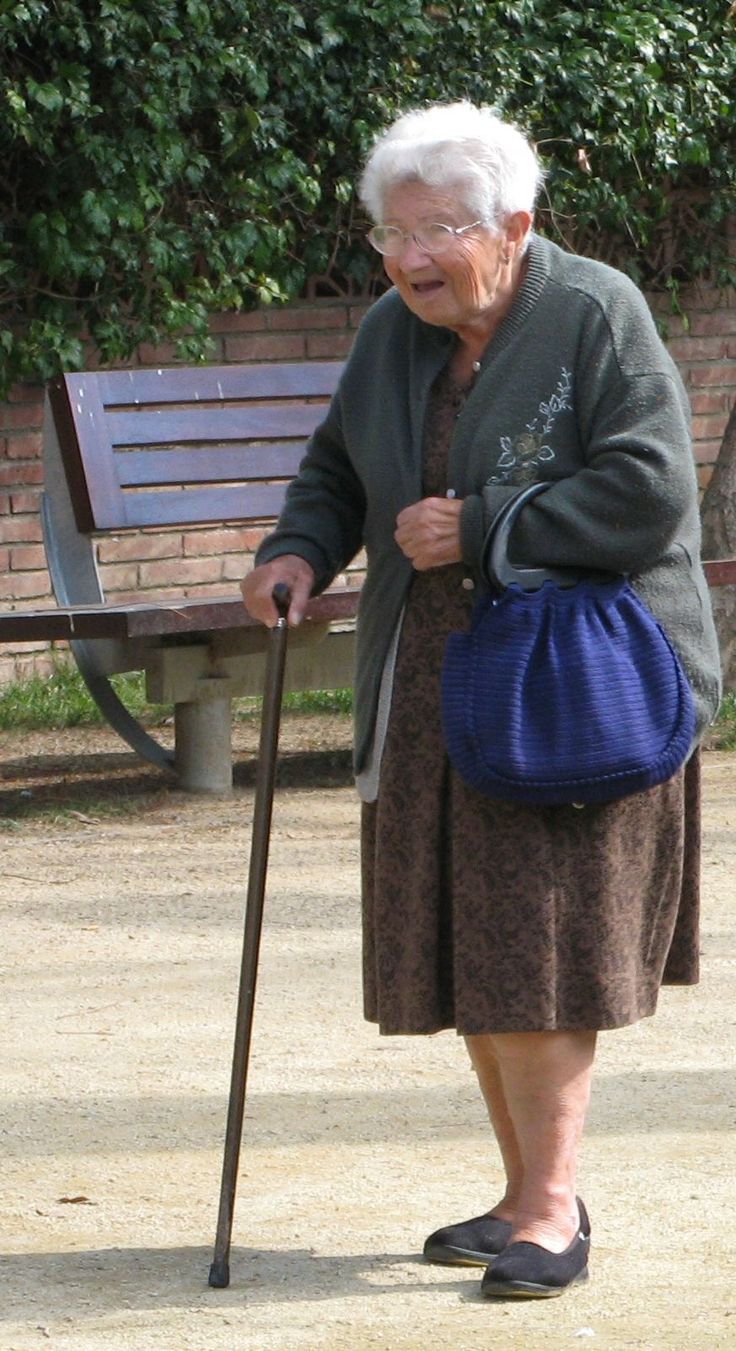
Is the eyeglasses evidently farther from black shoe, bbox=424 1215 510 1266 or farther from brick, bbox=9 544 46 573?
brick, bbox=9 544 46 573

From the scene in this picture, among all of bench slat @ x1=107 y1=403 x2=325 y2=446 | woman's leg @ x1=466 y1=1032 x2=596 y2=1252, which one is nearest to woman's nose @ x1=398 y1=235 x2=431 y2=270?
woman's leg @ x1=466 y1=1032 x2=596 y2=1252

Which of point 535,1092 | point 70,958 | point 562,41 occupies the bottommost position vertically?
point 70,958

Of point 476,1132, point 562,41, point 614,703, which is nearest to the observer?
point 614,703

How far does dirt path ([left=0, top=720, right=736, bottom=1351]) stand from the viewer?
9.59 ft

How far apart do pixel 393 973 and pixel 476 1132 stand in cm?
74

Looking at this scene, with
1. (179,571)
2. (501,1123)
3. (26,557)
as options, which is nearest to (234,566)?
(179,571)

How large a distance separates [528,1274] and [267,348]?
18.6 feet

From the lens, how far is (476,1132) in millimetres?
3658

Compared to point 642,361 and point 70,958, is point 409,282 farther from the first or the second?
point 70,958

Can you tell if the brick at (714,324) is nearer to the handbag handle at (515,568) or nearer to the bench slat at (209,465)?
the bench slat at (209,465)

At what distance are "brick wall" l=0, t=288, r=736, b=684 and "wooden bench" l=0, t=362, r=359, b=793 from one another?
2.85 feet

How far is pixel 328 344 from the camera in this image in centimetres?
836

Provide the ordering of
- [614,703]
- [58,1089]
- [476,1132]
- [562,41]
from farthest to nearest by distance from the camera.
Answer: [562,41]
[58,1089]
[476,1132]
[614,703]

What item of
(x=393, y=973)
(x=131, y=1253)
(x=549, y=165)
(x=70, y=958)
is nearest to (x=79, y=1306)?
(x=131, y=1253)
